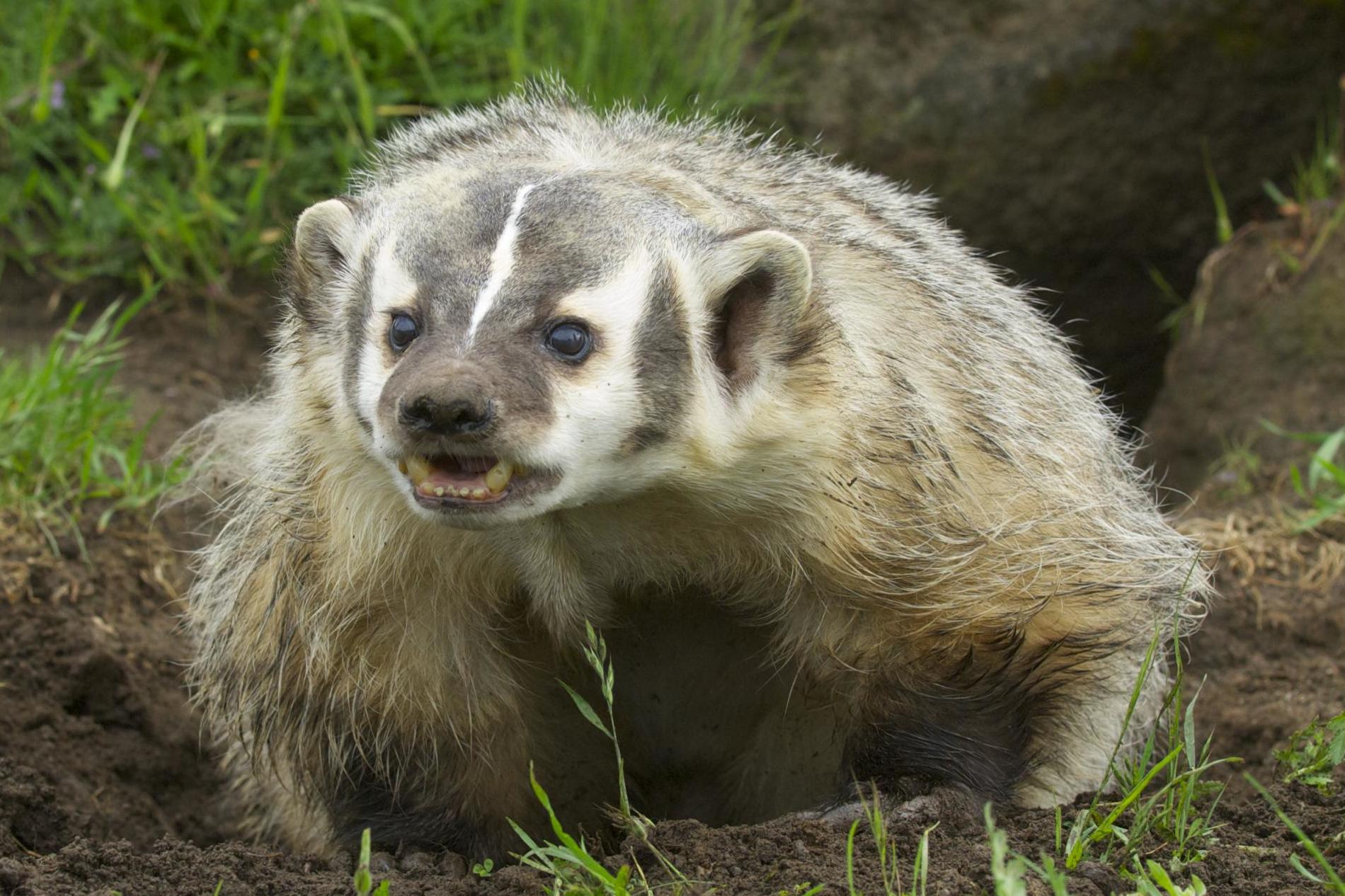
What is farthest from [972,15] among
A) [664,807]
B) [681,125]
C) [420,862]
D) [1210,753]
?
[420,862]

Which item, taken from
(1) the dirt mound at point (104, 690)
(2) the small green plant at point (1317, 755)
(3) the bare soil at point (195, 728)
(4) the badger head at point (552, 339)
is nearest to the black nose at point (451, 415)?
(4) the badger head at point (552, 339)

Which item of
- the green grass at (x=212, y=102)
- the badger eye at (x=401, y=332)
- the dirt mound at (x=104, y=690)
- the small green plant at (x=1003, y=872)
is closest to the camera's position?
the small green plant at (x=1003, y=872)

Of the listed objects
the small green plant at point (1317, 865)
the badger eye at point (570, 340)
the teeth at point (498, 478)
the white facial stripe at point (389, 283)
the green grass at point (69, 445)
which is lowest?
the green grass at point (69, 445)

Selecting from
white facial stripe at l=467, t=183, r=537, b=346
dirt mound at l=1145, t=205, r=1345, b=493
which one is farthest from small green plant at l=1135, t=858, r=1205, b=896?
dirt mound at l=1145, t=205, r=1345, b=493

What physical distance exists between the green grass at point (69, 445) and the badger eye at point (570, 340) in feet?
7.78

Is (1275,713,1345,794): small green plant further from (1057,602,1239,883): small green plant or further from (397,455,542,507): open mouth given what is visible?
(397,455,542,507): open mouth

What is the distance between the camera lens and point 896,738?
10.6 feet

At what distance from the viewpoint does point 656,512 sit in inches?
118

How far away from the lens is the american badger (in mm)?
2748

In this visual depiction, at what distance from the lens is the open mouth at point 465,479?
2648mm

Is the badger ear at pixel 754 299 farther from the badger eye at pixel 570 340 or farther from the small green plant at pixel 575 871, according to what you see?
the small green plant at pixel 575 871

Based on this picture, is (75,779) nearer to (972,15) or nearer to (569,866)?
(569,866)

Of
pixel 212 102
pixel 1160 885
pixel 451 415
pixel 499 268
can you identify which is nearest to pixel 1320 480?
pixel 1160 885

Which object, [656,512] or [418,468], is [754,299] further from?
[418,468]
